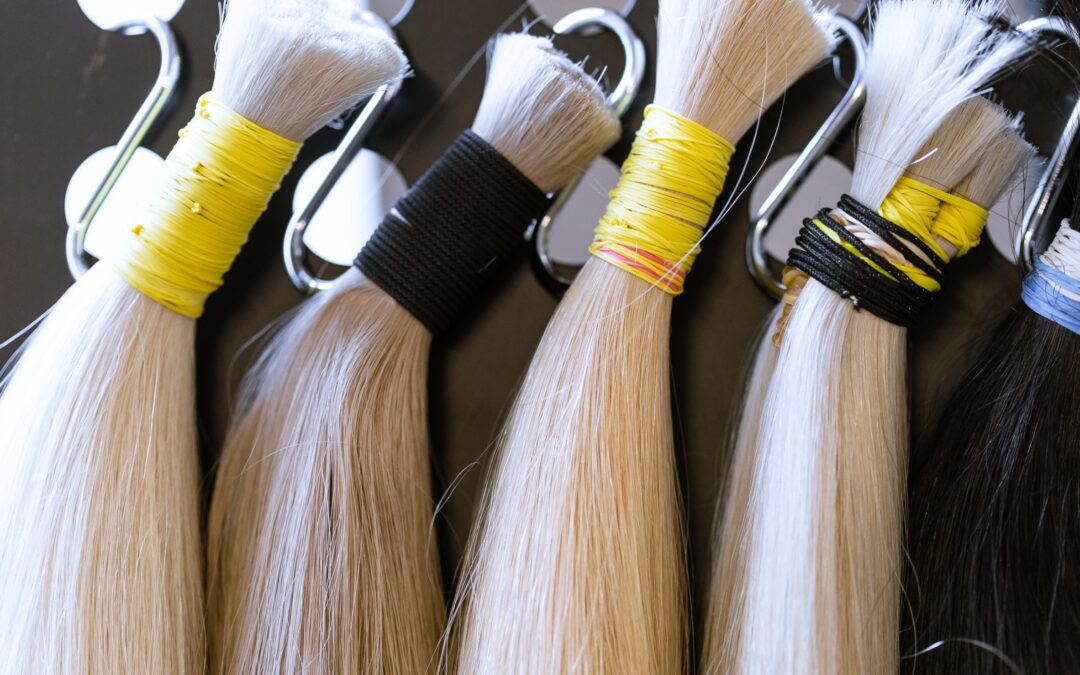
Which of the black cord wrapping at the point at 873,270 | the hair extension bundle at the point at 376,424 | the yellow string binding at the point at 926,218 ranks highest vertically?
the yellow string binding at the point at 926,218

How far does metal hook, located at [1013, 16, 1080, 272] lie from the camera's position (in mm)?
633

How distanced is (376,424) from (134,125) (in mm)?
353

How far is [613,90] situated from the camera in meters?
0.71

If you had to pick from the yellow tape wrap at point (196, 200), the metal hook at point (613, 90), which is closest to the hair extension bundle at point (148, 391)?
the yellow tape wrap at point (196, 200)

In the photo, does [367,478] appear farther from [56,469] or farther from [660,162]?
[660,162]

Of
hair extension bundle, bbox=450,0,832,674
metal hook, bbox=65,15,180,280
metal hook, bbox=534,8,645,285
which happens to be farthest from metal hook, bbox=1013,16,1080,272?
metal hook, bbox=65,15,180,280

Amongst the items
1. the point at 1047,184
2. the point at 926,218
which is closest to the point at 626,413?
the point at 926,218

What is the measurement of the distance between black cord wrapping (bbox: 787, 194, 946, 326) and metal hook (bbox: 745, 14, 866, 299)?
0.08 metres

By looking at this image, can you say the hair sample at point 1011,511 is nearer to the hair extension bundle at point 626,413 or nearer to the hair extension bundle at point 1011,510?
the hair extension bundle at point 1011,510

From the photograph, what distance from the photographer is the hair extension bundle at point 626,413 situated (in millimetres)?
565

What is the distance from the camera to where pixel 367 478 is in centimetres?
60

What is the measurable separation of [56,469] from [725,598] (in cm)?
50

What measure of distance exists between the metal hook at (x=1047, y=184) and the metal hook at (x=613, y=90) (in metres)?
0.31

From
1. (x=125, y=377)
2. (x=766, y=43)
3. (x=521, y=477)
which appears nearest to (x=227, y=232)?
(x=125, y=377)
